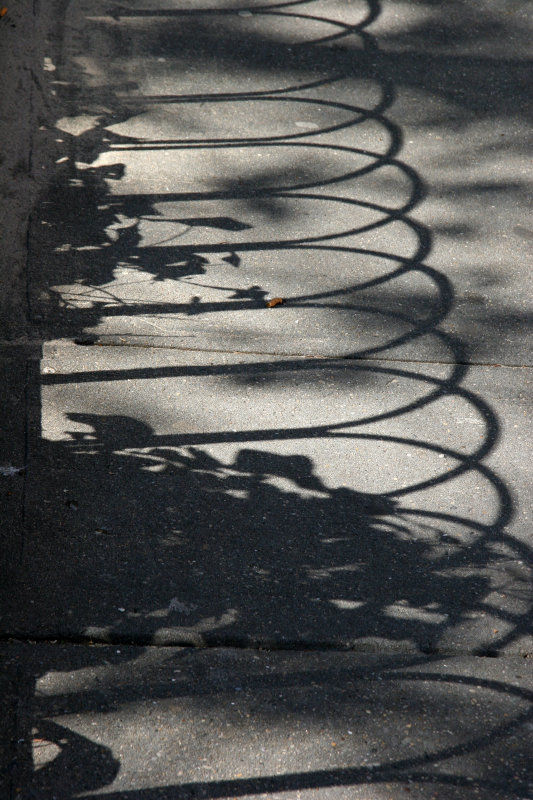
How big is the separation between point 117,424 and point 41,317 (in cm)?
84

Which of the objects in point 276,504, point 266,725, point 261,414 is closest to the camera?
point 266,725

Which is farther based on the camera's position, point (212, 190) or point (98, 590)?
point (212, 190)

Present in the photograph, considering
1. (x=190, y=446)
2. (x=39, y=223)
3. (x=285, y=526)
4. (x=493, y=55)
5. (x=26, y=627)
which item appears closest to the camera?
(x=26, y=627)

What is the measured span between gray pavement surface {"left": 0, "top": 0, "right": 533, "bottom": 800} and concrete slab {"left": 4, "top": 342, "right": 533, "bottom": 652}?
12 mm

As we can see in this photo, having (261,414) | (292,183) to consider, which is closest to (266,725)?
(261,414)

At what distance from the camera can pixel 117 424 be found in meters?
3.44

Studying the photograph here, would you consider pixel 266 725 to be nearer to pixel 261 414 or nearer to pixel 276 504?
pixel 276 504

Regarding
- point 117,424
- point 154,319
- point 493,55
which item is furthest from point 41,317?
point 493,55

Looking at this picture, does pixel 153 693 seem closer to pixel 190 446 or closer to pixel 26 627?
pixel 26 627

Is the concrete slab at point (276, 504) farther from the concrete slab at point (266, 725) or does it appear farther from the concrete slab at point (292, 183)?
the concrete slab at point (292, 183)

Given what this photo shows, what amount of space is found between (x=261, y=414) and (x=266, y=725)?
1.42 meters

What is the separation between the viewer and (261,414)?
356 centimetres

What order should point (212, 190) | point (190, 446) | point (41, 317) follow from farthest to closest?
point (212, 190) < point (41, 317) < point (190, 446)

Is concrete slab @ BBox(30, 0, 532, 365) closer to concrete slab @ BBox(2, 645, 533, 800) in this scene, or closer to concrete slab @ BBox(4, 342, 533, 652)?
concrete slab @ BBox(4, 342, 533, 652)
